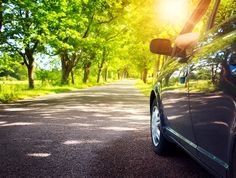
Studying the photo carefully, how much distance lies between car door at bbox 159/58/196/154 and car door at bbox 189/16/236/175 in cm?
19

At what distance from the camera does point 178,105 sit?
3412 millimetres

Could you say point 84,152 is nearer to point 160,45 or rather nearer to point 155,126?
point 155,126

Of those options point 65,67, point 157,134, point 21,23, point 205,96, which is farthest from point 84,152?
point 65,67

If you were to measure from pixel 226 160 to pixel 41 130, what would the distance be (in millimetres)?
5004

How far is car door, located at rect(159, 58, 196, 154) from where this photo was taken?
10.2ft

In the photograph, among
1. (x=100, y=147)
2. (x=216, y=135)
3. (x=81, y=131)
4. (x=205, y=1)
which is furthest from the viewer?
(x=81, y=131)

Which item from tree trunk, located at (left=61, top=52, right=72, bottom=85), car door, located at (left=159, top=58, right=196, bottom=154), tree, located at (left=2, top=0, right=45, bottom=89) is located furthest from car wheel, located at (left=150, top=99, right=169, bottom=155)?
tree trunk, located at (left=61, top=52, right=72, bottom=85)

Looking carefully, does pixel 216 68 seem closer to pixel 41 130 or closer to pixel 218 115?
pixel 218 115

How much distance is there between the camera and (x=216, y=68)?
2430 mm

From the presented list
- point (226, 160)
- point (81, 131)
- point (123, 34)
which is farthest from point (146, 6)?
point (123, 34)

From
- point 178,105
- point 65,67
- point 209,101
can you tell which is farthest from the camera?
point 65,67

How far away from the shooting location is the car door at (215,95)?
2146 millimetres

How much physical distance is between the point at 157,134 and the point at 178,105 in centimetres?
152

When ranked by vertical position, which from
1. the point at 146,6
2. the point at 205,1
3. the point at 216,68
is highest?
the point at 146,6
